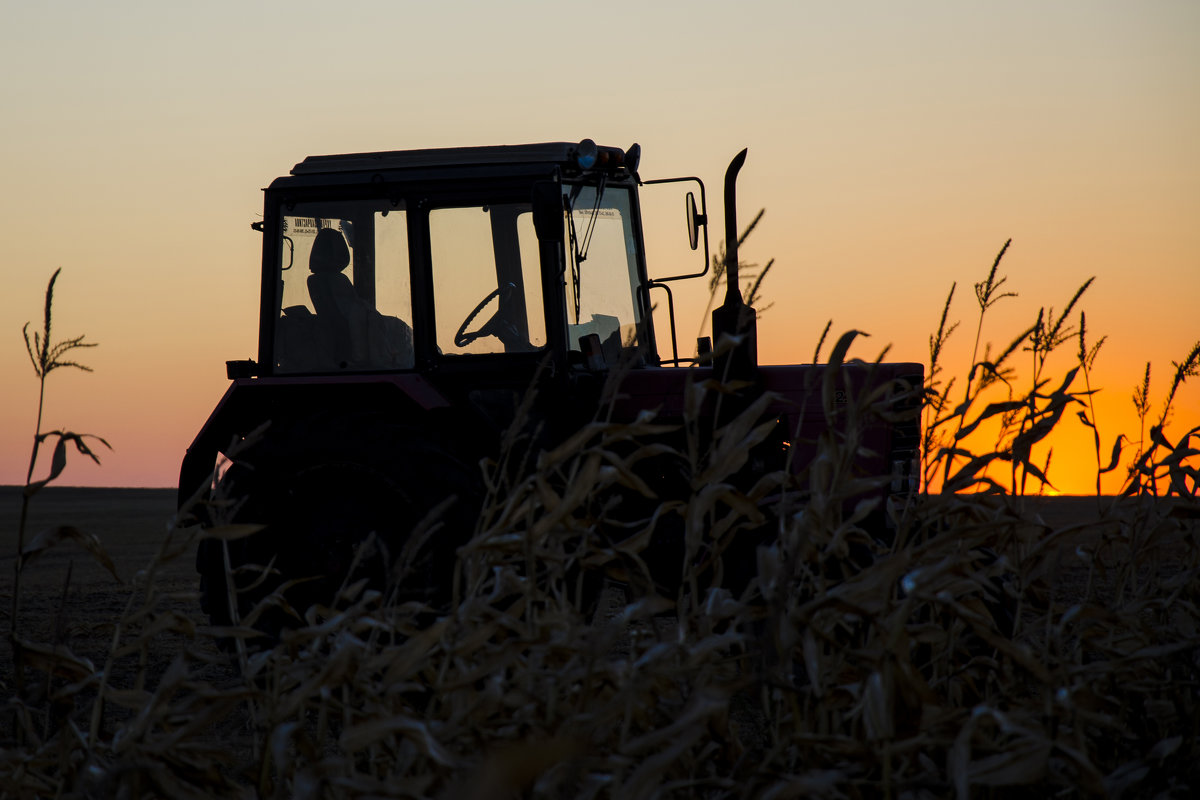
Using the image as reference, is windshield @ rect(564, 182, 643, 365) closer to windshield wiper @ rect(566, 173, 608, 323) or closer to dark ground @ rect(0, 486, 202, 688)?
windshield wiper @ rect(566, 173, 608, 323)

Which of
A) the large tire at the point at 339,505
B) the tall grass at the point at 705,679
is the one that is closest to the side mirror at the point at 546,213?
the large tire at the point at 339,505

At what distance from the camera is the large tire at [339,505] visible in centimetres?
572

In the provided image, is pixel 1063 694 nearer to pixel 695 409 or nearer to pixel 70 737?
pixel 695 409

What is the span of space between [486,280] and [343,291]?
771 millimetres

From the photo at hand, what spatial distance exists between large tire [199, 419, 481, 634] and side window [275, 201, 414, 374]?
419mm

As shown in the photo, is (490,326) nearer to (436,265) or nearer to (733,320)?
(436,265)

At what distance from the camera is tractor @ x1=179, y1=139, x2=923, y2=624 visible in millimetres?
5777

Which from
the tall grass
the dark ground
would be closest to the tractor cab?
the dark ground

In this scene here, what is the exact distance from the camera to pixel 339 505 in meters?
5.97

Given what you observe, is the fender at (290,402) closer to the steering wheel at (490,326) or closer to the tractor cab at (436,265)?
the tractor cab at (436,265)

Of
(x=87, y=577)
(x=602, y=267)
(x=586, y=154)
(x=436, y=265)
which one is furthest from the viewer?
(x=87, y=577)

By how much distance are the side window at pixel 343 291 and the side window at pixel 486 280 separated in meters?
0.20

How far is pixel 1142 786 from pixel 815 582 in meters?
0.82

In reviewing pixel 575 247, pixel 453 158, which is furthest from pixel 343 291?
pixel 575 247
